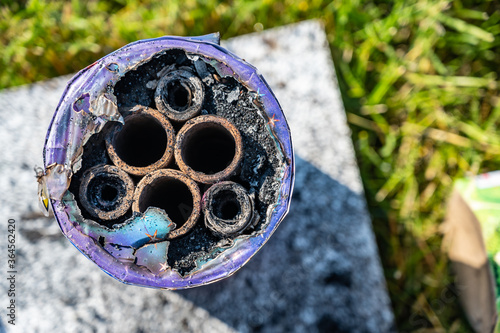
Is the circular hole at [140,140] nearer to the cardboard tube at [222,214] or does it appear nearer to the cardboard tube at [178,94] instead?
the cardboard tube at [178,94]

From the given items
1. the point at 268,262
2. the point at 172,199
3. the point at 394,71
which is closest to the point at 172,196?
the point at 172,199

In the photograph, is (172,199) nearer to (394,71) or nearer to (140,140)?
(140,140)

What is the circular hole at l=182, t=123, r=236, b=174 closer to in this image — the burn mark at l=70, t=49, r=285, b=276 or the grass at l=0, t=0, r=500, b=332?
the burn mark at l=70, t=49, r=285, b=276

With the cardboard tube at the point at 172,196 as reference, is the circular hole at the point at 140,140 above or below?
above

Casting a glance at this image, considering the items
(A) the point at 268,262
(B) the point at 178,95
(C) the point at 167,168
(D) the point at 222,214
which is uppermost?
(B) the point at 178,95

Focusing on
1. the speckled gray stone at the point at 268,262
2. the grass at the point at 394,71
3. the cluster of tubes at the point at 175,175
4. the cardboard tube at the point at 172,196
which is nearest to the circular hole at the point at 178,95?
the cluster of tubes at the point at 175,175

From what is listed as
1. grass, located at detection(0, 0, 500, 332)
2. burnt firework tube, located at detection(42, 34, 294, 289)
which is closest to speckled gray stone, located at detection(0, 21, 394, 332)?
grass, located at detection(0, 0, 500, 332)
